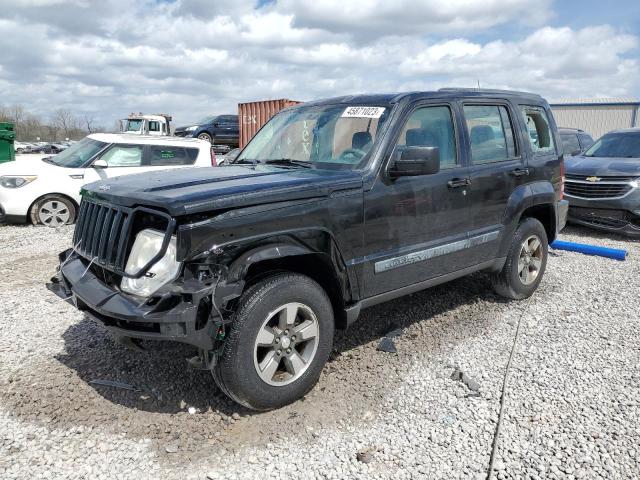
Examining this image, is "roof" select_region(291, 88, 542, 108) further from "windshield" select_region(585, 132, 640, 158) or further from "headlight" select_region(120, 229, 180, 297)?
"windshield" select_region(585, 132, 640, 158)

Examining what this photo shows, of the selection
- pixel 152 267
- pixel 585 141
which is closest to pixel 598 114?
pixel 585 141

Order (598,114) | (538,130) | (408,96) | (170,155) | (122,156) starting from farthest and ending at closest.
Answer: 1. (598,114)
2. (170,155)
3. (122,156)
4. (538,130)
5. (408,96)

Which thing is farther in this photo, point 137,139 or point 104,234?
point 137,139

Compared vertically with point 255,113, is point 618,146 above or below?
below

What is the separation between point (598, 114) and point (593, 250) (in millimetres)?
33165

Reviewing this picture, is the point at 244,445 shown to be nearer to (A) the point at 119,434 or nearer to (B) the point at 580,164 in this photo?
(A) the point at 119,434

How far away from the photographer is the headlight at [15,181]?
28.8ft

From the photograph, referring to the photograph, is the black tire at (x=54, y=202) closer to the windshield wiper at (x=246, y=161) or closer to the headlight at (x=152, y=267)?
the windshield wiper at (x=246, y=161)

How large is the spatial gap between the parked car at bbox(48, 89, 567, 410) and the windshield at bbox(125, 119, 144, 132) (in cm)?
1906

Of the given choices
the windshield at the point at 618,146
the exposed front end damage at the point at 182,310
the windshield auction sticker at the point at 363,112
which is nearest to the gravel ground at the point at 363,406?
the exposed front end damage at the point at 182,310

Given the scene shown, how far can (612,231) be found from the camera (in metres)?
8.84

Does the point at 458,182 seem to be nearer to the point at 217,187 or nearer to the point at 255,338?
the point at 217,187

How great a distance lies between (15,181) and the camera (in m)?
8.81

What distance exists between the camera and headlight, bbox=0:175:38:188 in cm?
877
